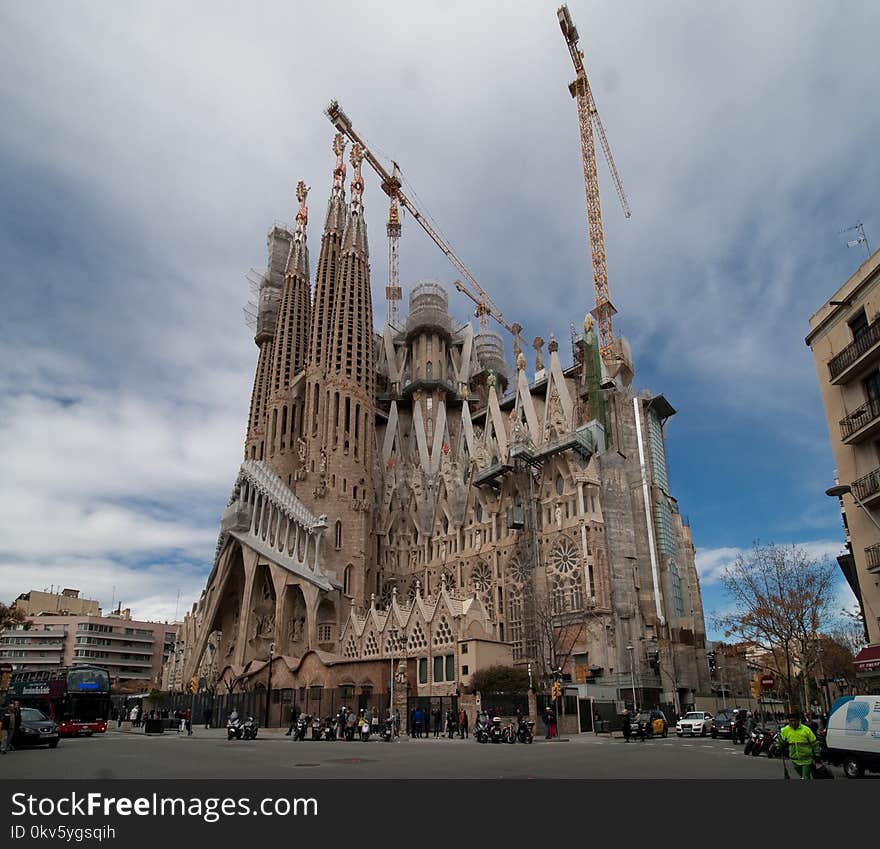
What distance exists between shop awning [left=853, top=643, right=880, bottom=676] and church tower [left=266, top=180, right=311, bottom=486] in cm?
5133

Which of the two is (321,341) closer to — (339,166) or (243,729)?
(339,166)

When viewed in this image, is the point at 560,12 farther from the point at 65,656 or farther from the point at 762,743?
the point at 65,656

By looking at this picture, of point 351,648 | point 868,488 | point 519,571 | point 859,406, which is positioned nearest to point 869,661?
point 868,488

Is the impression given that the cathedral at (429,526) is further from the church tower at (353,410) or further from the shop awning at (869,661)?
the shop awning at (869,661)

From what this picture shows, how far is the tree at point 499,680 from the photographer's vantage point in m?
37.0

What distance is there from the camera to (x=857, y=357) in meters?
23.9

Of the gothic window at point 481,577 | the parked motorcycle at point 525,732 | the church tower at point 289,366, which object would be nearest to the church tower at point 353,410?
the church tower at point 289,366

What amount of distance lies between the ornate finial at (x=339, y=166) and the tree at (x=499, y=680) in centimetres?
5944

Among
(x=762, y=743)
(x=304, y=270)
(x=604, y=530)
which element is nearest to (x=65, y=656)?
(x=304, y=270)

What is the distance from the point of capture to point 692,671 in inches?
2082

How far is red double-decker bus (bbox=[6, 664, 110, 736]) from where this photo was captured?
32562 millimetres

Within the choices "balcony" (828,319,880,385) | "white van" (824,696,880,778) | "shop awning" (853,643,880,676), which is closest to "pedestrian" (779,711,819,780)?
"white van" (824,696,880,778)
